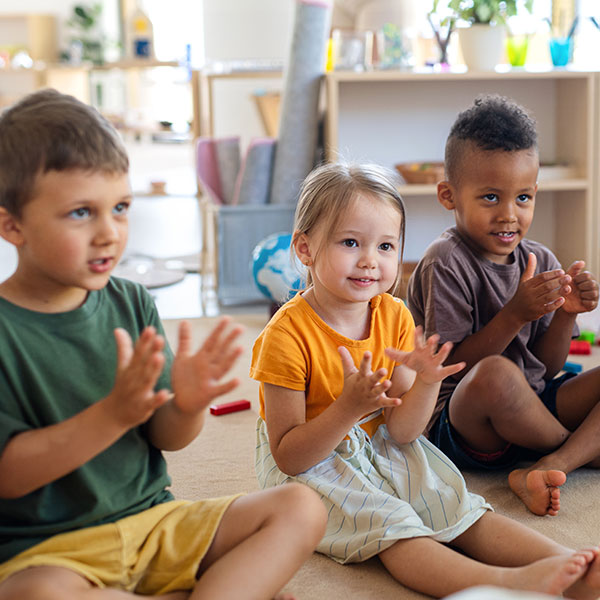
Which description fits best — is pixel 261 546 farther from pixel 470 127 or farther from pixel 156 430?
pixel 470 127

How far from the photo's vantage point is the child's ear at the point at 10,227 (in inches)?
32.5

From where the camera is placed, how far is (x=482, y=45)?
9.14ft

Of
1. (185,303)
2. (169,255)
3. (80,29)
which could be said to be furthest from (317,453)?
(80,29)

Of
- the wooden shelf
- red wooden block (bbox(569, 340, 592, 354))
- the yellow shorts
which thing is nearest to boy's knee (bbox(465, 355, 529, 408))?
the yellow shorts

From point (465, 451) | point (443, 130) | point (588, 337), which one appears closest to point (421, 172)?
point (443, 130)

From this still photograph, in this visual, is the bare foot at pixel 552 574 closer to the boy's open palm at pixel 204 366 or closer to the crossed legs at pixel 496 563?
the crossed legs at pixel 496 563

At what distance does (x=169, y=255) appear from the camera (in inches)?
149

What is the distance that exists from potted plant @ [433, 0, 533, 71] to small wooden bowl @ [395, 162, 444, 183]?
0.38 meters

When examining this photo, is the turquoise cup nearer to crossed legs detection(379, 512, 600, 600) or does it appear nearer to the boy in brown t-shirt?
the boy in brown t-shirt

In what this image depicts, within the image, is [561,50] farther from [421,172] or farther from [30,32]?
[30,32]

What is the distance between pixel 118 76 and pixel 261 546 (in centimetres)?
669

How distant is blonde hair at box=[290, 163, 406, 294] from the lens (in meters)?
1.10

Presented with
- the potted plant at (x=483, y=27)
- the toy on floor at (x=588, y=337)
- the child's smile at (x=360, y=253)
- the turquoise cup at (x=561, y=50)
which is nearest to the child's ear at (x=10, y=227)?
the child's smile at (x=360, y=253)

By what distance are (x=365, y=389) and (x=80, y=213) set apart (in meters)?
0.37
